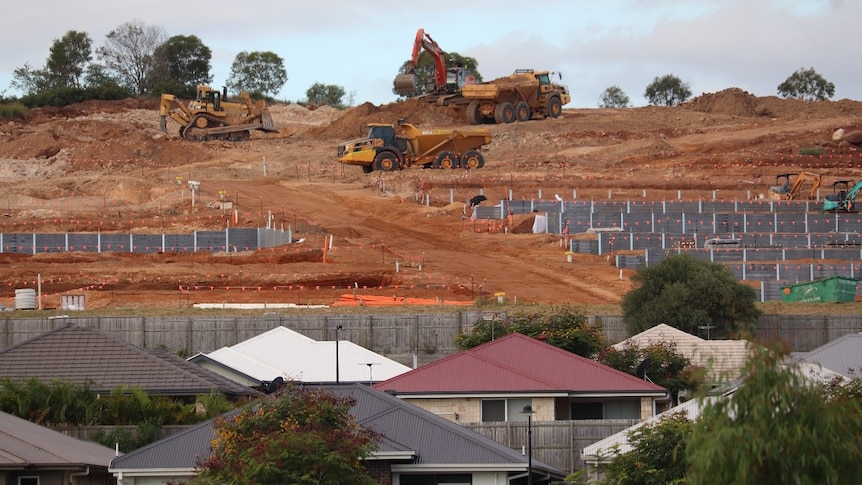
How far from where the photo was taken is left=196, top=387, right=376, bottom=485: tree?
2186 cm

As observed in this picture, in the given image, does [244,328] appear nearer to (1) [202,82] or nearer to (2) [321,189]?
(2) [321,189]

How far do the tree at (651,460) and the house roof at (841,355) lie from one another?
10.6 m

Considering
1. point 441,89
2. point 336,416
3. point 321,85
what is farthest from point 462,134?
point 321,85

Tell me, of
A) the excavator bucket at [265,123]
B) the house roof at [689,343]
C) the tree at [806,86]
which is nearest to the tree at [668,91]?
the tree at [806,86]

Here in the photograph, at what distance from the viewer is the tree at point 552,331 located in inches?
1606

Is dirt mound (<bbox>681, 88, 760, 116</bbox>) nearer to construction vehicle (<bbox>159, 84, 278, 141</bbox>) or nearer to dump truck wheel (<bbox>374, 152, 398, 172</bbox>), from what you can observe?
construction vehicle (<bbox>159, 84, 278, 141</bbox>)

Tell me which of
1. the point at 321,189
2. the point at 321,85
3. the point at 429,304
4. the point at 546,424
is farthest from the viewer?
the point at 321,85

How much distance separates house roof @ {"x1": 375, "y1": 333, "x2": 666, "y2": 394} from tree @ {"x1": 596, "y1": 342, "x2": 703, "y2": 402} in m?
3.36

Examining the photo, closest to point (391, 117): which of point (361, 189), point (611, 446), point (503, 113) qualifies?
point (503, 113)

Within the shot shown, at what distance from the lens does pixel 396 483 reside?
25078 millimetres

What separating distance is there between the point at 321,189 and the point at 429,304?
27611mm

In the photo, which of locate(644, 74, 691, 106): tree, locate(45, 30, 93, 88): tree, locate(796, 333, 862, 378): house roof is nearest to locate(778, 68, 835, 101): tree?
locate(644, 74, 691, 106): tree

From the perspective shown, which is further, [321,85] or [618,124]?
[321,85]

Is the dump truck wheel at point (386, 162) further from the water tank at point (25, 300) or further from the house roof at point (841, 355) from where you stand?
the house roof at point (841, 355)
